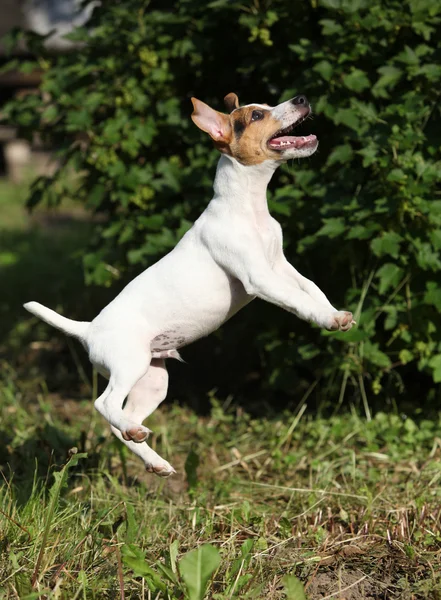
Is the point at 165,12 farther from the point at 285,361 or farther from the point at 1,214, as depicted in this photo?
the point at 1,214

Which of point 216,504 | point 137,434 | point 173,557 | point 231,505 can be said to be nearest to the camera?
point 137,434

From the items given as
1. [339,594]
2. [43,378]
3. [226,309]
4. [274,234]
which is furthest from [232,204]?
[43,378]

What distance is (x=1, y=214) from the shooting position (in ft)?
34.5

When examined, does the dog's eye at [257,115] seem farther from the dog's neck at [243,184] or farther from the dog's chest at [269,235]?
the dog's chest at [269,235]

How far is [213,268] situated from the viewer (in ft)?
9.55

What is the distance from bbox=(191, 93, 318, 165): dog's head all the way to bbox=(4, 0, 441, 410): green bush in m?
1.01

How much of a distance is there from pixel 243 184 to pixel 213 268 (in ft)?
1.08

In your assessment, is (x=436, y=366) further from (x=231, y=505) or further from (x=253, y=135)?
(x=253, y=135)

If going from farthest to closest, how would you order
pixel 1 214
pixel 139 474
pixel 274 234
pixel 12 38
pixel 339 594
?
1. pixel 1 214
2. pixel 12 38
3. pixel 139 474
4. pixel 274 234
5. pixel 339 594

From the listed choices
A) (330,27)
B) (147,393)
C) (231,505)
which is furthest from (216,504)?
(330,27)

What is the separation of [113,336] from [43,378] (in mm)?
2764

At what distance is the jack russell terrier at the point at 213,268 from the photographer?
286 cm

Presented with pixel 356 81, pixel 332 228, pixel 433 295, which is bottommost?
pixel 433 295

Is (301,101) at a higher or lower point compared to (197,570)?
higher
